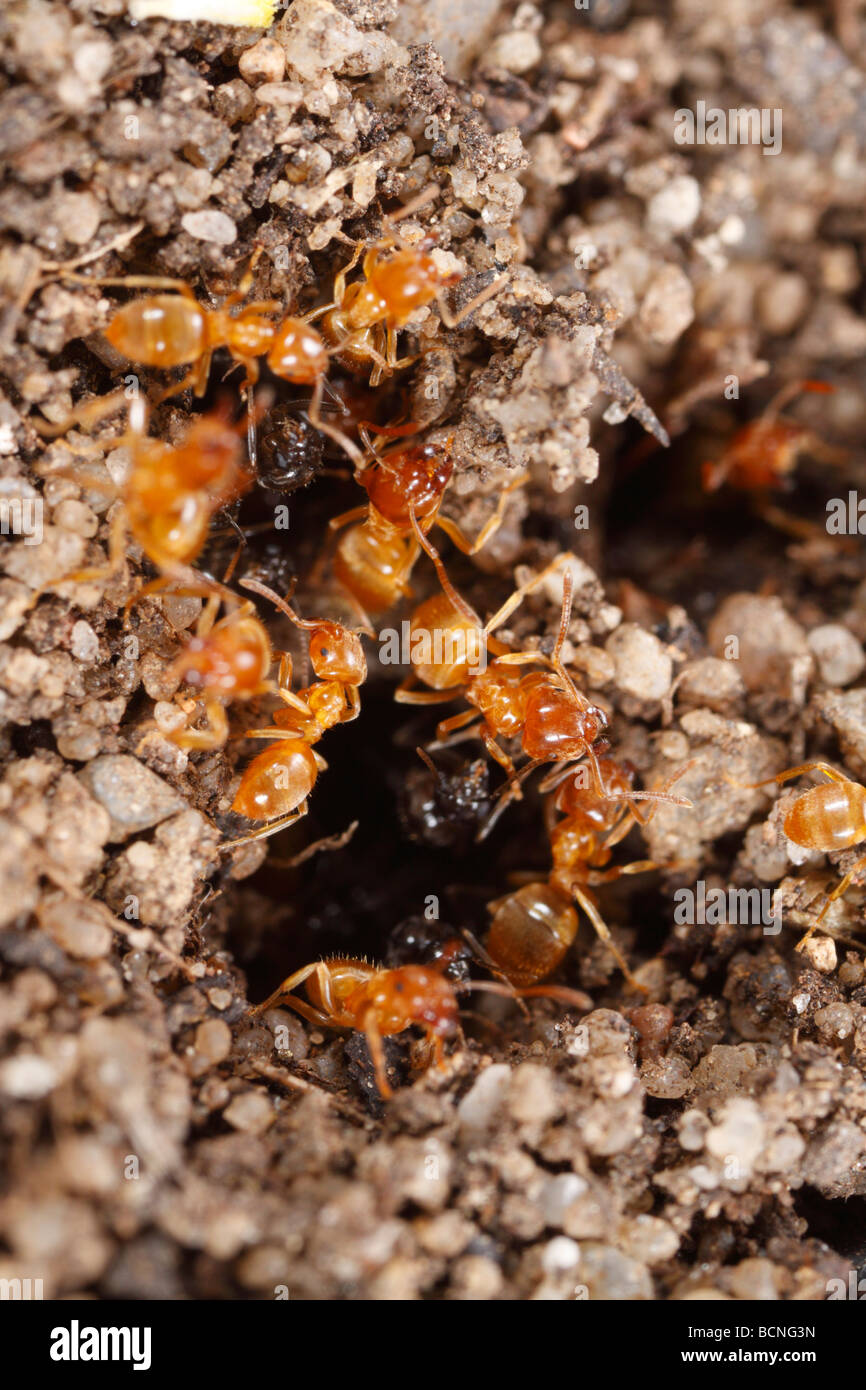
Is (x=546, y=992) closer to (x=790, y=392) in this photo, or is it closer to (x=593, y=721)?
(x=593, y=721)

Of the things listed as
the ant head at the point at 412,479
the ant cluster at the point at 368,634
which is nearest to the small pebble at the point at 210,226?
the ant cluster at the point at 368,634

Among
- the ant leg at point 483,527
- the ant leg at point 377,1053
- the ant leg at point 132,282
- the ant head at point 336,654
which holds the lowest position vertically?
the ant leg at point 377,1053

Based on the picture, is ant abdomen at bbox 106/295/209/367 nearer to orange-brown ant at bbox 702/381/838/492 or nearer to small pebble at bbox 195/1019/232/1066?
small pebble at bbox 195/1019/232/1066

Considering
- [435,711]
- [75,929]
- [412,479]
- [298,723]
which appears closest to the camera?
[75,929]

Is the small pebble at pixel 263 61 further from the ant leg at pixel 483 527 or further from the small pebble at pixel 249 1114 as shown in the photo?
the small pebble at pixel 249 1114

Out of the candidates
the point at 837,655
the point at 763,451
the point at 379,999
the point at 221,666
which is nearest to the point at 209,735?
the point at 221,666

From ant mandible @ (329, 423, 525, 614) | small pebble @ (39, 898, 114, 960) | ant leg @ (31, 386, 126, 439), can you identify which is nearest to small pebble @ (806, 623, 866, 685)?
ant mandible @ (329, 423, 525, 614)

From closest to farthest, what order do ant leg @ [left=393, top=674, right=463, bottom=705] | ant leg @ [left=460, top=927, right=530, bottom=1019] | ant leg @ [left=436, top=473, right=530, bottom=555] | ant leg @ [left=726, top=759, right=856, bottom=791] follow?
ant leg @ [left=726, top=759, right=856, bottom=791] < ant leg @ [left=460, top=927, right=530, bottom=1019] < ant leg @ [left=436, top=473, right=530, bottom=555] < ant leg @ [left=393, top=674, right=463, bottom=705]
